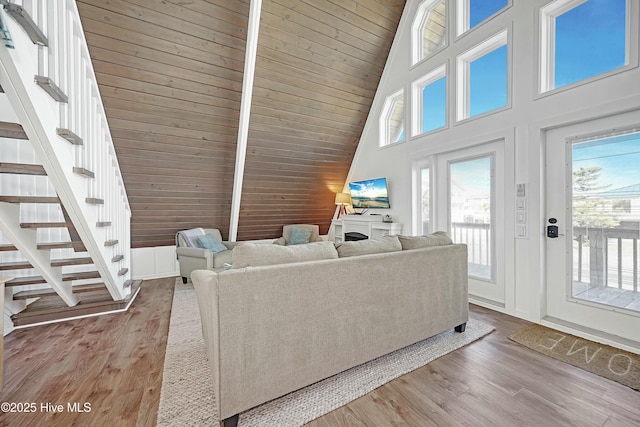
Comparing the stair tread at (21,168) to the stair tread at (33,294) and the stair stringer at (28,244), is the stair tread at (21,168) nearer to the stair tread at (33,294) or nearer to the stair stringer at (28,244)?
the stair stringer at (28,244)

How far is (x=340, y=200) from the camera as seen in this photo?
5.08 meters

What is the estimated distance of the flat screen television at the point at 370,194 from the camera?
439 centimetres

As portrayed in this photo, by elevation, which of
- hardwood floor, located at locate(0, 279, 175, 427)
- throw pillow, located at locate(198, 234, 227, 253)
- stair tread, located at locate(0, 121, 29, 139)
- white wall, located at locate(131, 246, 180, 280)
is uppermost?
stair tread, located at locate(0, 121, 29, 139)

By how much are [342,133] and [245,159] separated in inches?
69.0

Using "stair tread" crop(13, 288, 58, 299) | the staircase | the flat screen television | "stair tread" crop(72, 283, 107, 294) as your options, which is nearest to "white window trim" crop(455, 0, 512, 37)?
the flat screen television

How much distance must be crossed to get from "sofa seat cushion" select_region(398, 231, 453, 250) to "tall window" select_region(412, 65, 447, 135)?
1932 millimetres

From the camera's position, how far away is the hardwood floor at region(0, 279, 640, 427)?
1.41 meters

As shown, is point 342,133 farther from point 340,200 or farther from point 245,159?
point 245,159

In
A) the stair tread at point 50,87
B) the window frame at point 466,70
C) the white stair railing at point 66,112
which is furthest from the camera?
the window frame at point 466,70

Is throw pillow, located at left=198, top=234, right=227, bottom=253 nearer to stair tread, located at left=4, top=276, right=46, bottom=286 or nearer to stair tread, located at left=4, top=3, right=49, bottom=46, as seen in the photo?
stair tread, located at left=4, top=276, right=46, bottom=286

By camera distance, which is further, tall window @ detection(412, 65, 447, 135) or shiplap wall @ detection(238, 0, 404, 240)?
tall window @ detection(412, 65, 447, 135)

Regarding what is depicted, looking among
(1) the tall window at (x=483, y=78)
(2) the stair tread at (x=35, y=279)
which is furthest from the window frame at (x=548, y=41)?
(2) the stair tread at (x=35, y=279)

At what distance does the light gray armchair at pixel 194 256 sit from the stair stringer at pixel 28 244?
4.48 feet

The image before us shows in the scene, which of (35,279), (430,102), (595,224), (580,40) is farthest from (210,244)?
(580,40)
